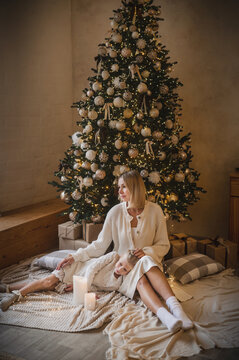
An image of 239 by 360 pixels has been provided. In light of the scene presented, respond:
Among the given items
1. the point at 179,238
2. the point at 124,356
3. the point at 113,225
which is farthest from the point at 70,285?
the point at 179,238

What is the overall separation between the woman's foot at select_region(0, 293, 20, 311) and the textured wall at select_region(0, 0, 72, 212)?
1.69 metres

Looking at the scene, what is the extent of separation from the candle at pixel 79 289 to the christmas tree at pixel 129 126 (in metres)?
0.99

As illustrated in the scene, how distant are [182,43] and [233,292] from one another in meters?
3.05

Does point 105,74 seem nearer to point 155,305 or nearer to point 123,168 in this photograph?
point 123,168

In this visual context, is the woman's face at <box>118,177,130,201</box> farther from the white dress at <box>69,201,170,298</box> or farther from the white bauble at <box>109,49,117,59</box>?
the white bauble at <box>109,49,117,59</box>

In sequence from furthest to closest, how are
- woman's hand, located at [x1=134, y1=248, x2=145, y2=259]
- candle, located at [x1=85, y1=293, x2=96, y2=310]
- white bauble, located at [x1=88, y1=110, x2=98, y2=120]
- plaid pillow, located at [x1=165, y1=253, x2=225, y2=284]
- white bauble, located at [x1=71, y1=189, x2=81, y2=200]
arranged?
white bauble, located at [x1=71, y1=189, x2=81, y2=200] < white bauble, located at [x1=88, y1=110, x2=98, y2=120] < plaid pillow, located at [x1=165, y1=253, x2=225, y2=284] < woman's hand, located at [x1=134, y1=248, x2=145, y2=259] < candle, located at [x1=85, y1=293, x2=96, y2=310]

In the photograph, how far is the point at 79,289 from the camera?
2.69m

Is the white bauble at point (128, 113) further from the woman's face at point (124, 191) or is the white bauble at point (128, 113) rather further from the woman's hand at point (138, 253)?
the woman's hand at point (138, 253)

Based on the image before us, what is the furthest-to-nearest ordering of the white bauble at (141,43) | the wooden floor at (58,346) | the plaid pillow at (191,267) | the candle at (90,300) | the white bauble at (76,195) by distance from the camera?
the white bauble at (76,195) < the white bauble at (141,43) < the plaid pillow at (191,267) < the candle at (90,300) < the wooden floor at (58,346)

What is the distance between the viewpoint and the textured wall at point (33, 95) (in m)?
4.21

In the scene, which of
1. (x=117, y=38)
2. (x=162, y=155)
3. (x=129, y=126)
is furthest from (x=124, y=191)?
(x=117, y=38)

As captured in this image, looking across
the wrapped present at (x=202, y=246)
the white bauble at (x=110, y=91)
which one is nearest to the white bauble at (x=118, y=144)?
the white bauble at (x=110, y=91)

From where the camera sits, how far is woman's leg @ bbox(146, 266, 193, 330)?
2.33 meters

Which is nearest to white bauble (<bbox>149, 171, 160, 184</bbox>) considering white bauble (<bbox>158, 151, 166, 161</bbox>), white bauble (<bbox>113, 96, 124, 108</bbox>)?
white bauble (<bbox>158, 151, 166, 161</bbox>)
